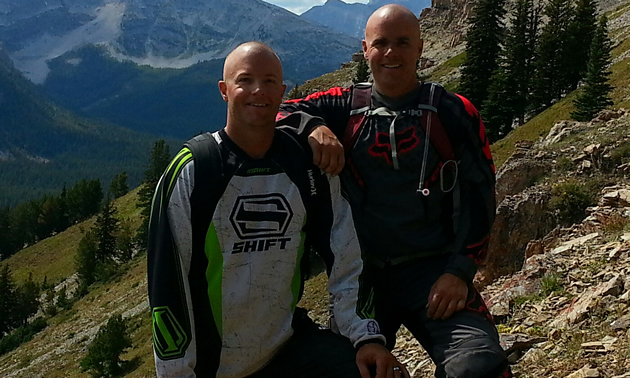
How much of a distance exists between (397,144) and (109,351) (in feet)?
122

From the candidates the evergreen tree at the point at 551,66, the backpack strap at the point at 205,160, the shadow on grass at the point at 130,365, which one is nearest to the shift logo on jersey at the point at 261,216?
the backpack strap at the point at 205,160

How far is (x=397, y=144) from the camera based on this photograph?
18.0 feet

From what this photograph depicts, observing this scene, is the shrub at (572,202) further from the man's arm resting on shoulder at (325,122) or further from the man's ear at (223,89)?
the man's ear at (223,89)

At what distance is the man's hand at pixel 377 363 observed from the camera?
16.0 feet

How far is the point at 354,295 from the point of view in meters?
5.30

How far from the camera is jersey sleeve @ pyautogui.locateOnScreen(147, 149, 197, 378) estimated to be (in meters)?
4.85

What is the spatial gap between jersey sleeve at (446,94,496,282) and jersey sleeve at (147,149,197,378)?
2669mm

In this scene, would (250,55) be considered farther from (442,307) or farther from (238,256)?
(442,307)

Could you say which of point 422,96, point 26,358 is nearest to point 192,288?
point 422,96

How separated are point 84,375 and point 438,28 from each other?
10741 centimetres

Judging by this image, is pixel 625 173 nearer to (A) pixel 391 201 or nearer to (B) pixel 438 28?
(A) pixel 391 201

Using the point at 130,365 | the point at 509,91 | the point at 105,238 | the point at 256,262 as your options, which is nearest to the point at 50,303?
the point at 105,238

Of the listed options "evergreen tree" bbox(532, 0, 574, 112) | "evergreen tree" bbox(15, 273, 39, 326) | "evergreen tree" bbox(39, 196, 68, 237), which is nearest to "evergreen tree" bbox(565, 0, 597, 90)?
"evergreen tree" bbox(532, 0, 574, 112)

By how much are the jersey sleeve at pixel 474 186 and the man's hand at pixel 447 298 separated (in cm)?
29
